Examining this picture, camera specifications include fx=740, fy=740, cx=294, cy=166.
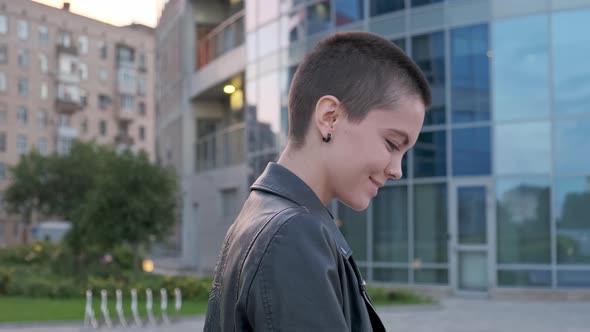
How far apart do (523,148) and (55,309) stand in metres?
12.1

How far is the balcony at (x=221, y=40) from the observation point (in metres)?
29.5

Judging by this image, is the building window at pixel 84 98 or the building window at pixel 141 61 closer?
the building window at pixel 84 98

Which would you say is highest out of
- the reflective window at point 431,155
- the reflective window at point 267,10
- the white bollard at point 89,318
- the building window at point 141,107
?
the building window at point 141,107

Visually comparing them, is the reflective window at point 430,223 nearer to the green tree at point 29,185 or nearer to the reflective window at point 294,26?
the reflective window at point 294,26

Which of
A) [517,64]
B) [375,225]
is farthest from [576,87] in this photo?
[375,225]

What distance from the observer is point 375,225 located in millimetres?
21766

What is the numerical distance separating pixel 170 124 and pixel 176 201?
14.8 meters

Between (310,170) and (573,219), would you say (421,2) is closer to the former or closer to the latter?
(573,219)

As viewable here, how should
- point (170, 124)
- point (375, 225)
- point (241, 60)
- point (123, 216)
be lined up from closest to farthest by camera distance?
point (375, 225) → point (123, 216) → point (241, 60) → point (170, 124)

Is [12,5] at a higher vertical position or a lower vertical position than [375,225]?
higher

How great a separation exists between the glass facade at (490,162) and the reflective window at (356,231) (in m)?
0.04

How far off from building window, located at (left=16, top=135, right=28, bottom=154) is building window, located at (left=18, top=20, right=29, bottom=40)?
932 centimetres

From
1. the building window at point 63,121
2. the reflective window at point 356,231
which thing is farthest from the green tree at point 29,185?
the reflective window at point 356,231

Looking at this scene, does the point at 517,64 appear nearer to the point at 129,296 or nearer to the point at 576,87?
the point at 576,87
